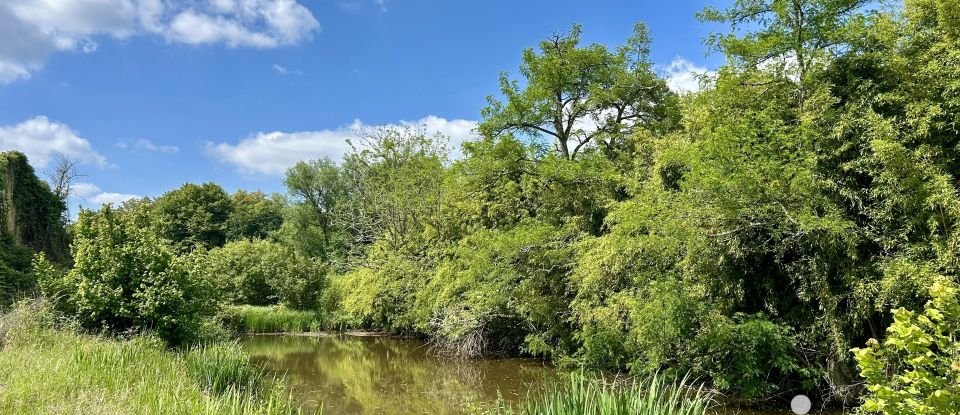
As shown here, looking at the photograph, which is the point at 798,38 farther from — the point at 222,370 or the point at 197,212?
the point at 197,212

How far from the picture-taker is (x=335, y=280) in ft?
85.1

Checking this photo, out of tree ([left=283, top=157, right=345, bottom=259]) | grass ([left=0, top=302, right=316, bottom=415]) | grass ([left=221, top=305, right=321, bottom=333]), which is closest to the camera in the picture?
grass ([left=0, top=302, right=316, bottom=415])

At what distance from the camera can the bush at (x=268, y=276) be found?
90.8 feet

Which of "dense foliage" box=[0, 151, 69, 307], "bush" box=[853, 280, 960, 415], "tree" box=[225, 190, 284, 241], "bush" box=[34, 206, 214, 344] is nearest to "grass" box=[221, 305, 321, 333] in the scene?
"dense foliage" box=[0, 151, 69, 307]

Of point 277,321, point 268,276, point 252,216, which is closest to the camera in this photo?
A: point 277,321

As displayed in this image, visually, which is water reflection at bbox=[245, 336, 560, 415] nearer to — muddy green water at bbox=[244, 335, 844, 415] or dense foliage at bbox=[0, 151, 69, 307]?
muddy green water at bbox=[244, 335, 844, 415]

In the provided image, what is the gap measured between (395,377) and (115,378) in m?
8.33

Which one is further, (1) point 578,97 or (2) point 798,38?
(1) point 578,97

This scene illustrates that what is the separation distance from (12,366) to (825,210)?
34.2ft

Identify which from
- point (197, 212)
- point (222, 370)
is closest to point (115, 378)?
point (222, 370)

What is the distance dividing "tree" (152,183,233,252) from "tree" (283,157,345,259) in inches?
401

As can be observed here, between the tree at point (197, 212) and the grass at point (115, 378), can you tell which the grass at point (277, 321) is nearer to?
the grass at point (115, 378)

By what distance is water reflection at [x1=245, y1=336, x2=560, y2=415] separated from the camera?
1070 centimetres

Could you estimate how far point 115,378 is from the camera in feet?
20.8
